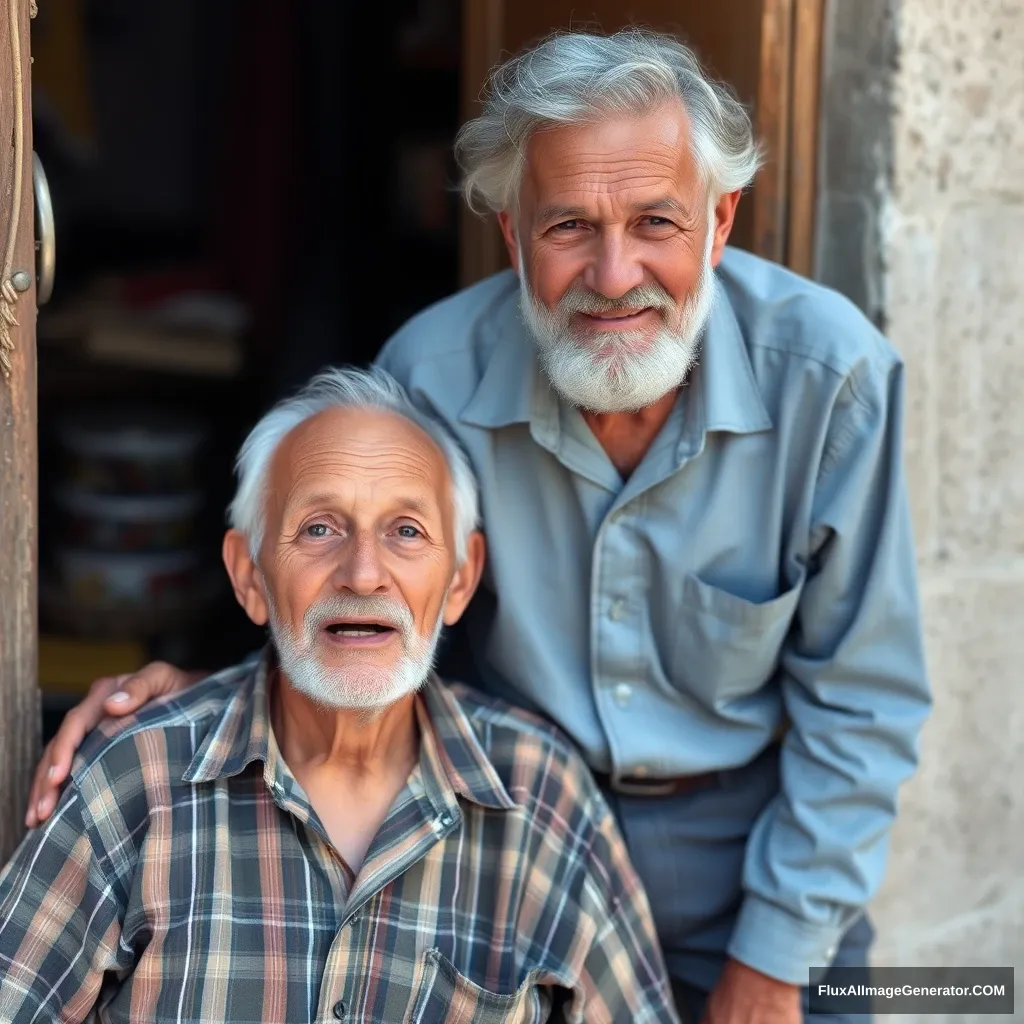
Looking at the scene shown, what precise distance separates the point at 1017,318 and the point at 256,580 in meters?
1.59

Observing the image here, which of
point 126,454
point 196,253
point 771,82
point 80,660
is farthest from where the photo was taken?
point 196,253

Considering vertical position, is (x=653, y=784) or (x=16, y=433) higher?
(x=16, y=433)

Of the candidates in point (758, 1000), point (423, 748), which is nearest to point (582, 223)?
point (423, 748)

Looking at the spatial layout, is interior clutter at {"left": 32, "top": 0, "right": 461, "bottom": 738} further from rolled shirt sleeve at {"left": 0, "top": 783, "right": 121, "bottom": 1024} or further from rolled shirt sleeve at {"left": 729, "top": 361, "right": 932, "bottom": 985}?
rolled shirt sleeve at {"left": 729, "top": 361, "right": 932, "bottom": 985}

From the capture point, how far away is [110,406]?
4203 mm

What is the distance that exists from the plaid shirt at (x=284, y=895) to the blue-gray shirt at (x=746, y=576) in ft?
0.74

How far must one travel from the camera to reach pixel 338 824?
206 centimetres

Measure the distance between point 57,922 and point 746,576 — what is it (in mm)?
1171

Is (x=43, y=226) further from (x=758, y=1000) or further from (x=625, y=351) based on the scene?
(x=758, y=1000)

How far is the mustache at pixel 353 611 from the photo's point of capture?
2.00 meters

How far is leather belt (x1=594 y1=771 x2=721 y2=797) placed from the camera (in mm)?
2322

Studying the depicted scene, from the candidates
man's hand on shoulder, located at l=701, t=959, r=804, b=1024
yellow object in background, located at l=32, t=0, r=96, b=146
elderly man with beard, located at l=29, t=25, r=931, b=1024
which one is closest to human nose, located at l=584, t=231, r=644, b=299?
elderly man with beard, located at l=29, t=25, r=931, b=1024

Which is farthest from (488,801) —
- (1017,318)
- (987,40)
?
(987,40)

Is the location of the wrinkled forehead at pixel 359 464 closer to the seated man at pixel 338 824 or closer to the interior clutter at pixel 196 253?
the seated man at pixel 338 824
